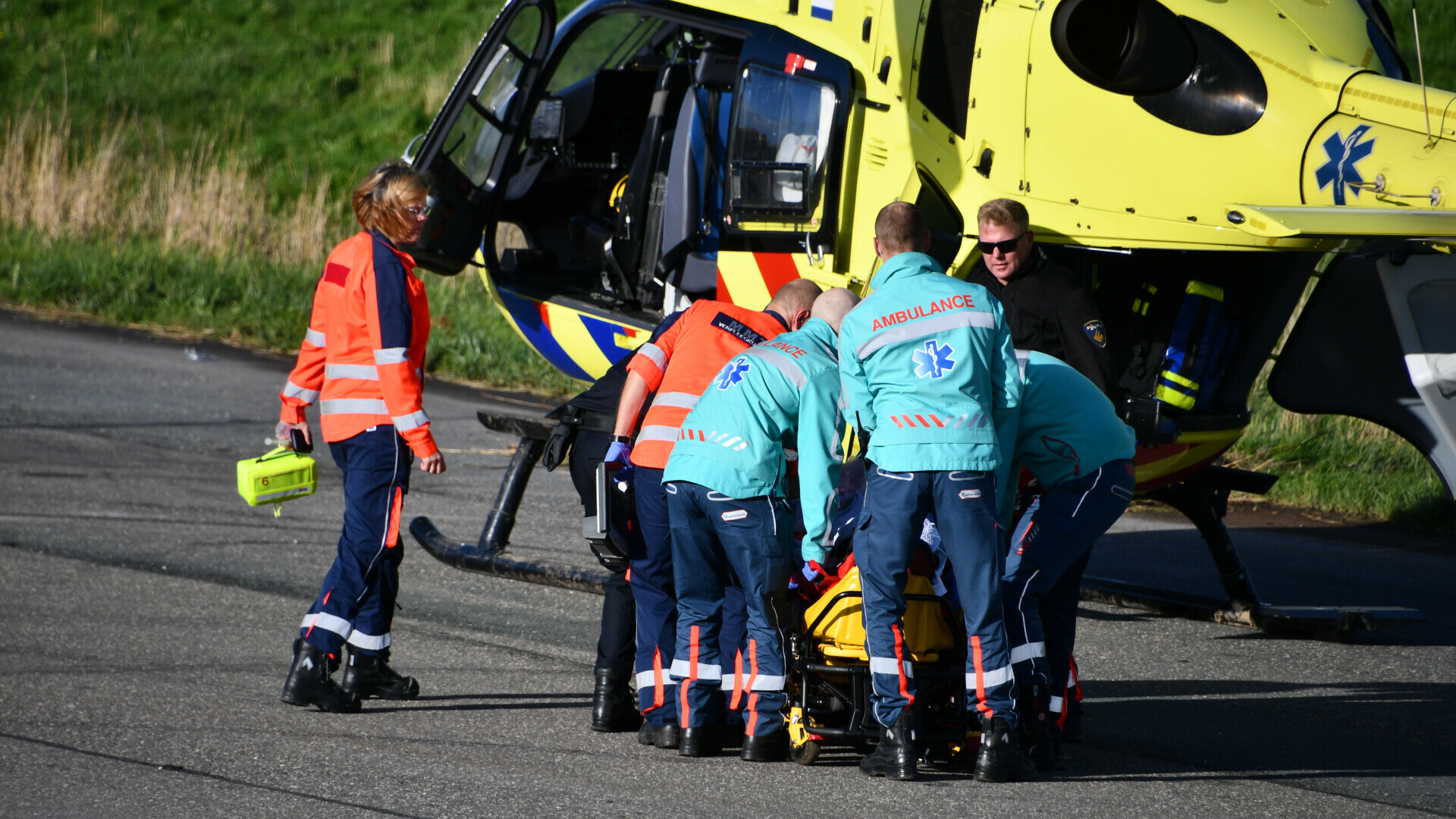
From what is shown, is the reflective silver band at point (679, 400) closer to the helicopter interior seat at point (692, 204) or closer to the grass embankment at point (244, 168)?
the helicopter interior seat at point (692, 204)

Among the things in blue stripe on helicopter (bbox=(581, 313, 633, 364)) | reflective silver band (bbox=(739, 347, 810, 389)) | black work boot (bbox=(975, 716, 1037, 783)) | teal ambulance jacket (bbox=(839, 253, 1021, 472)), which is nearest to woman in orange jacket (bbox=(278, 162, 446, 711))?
reflective silver band (bbox=(739, 347, 810, 389))

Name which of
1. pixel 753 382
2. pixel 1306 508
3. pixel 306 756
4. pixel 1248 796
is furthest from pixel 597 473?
pixel 1306 508

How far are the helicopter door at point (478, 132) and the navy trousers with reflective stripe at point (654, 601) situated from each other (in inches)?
131

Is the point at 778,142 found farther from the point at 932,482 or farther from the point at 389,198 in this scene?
the point at 932,482

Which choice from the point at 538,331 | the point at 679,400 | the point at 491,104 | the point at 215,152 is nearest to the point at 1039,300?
the point at 679,400

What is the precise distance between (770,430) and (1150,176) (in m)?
2.30

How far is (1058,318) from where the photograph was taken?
17.7 feet

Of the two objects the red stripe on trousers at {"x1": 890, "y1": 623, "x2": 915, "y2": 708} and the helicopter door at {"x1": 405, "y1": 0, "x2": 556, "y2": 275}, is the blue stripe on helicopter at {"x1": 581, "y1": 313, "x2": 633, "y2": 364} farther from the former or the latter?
the red stripe on trousers at {"x1": 890, "y1": 623, "x2": 915, "y2": 708}

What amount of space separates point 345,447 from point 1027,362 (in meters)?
2.49

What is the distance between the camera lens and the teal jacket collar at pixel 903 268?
462 centimetres

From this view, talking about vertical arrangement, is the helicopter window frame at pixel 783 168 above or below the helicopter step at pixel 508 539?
above

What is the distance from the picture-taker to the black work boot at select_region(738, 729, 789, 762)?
4.71 metres

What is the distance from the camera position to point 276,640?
6.07m

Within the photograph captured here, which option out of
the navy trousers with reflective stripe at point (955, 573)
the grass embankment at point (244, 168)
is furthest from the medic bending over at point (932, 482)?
the grass embankment at point (244, 168)
